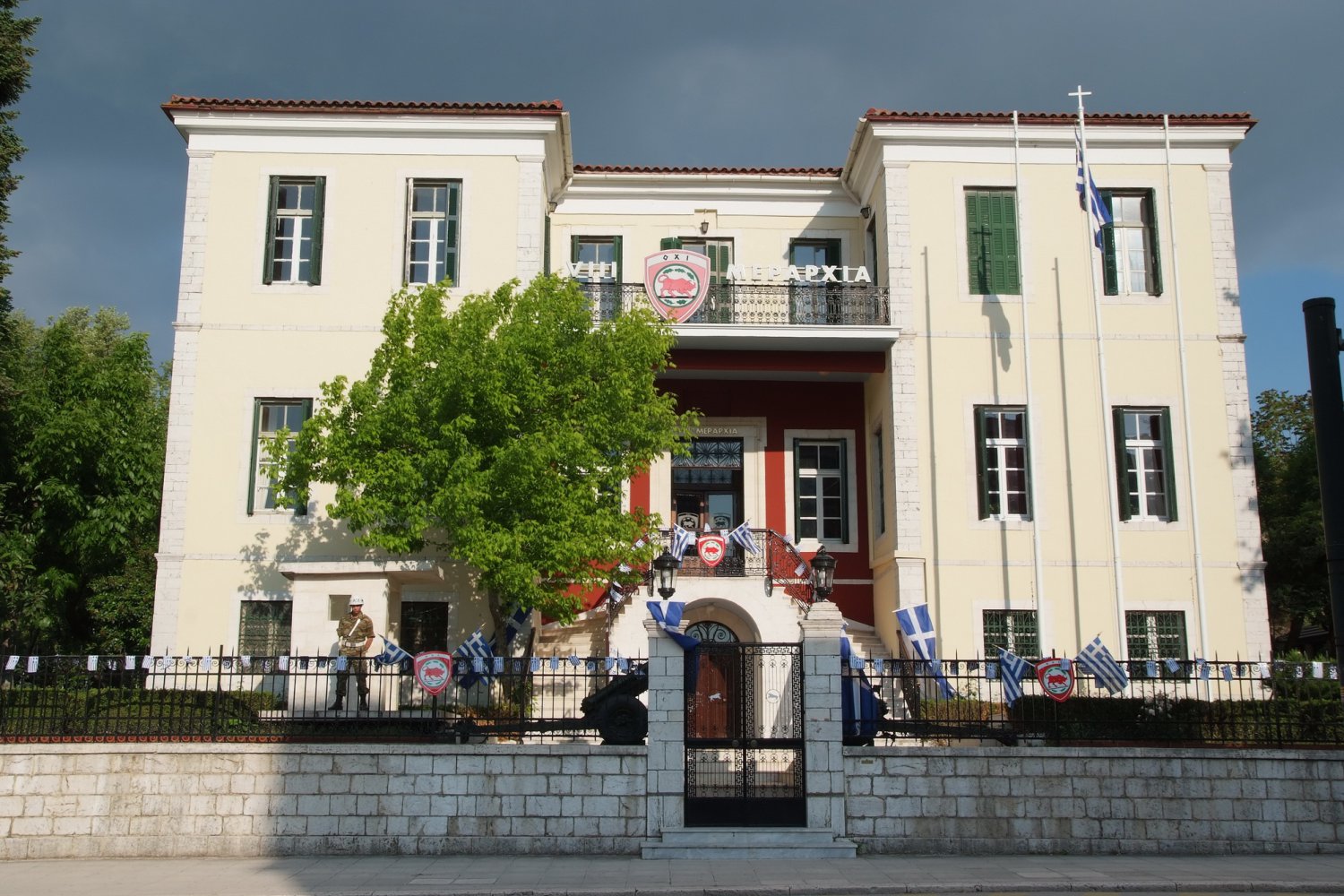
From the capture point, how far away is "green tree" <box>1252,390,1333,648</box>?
24.1m

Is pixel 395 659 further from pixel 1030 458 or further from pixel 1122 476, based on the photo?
pixel 1122 476

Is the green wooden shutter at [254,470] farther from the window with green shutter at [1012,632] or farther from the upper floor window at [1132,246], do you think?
the upper floor window at [1132,246]

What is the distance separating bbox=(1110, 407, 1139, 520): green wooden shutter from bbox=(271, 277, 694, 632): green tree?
24.4ft

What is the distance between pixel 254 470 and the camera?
18594mm

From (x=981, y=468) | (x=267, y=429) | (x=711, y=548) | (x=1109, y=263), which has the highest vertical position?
(x=1109, y=263)

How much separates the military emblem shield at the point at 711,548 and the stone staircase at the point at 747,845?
6787 mm

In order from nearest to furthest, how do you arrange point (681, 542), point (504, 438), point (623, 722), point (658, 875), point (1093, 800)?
1. point (658, 875)
2. point (1093, 800)
3. point (623, 722)
4. point (504, 438)
5. point (681, 542)

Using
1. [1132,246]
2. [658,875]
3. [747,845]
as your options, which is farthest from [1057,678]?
[1132,246]

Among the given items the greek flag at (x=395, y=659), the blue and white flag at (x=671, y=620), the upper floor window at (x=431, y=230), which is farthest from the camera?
the upper floor window at (x=431, y=230)

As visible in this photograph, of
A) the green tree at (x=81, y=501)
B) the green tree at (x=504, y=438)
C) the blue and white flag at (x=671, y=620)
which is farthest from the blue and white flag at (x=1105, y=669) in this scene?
the green tree at (x=81, y=501)

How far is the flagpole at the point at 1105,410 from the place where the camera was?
58.5 feet

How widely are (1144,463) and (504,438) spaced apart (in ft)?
35.2

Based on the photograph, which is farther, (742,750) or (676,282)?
(676,282)

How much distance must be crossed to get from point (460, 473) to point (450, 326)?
2376mm
